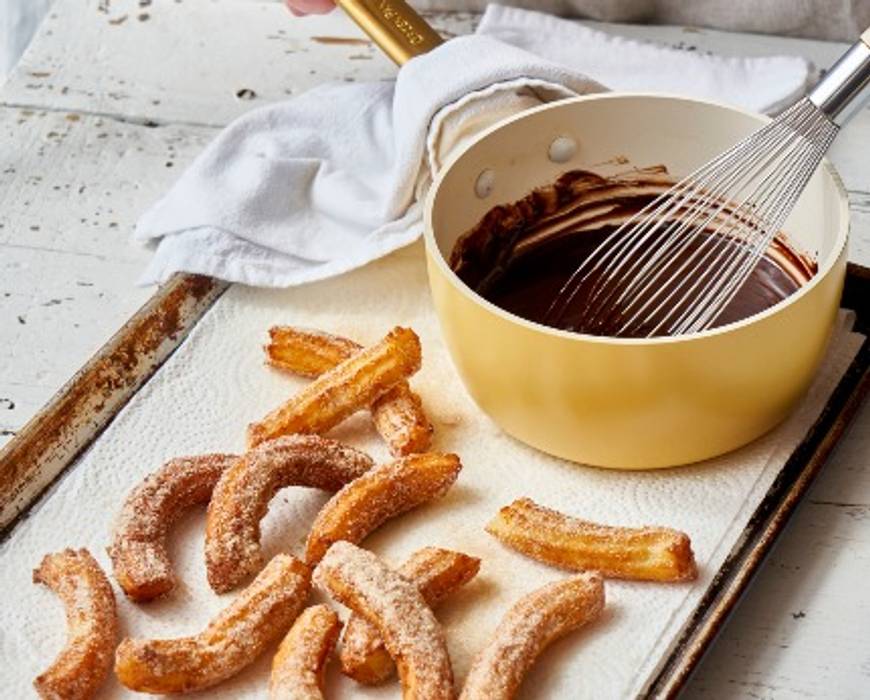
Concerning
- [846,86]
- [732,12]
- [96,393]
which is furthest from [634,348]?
[732,12]

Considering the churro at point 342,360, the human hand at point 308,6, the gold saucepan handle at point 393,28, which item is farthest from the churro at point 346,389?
the human hand at point 308,6

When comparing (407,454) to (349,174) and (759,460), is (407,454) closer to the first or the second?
(759,460)

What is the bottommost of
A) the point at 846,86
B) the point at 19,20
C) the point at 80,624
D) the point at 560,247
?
the point at 19,20

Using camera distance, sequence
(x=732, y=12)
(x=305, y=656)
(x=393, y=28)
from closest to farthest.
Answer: (x=305, y=656) → (x=393, y=28) → (x=732, y=12)

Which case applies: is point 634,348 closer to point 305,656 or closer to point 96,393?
point 305,656

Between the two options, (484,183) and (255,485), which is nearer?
(255,485)

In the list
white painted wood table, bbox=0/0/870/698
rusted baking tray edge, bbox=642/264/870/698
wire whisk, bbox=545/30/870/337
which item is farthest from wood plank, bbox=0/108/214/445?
rusted baking tray edge, bbox=642/264/870/698
